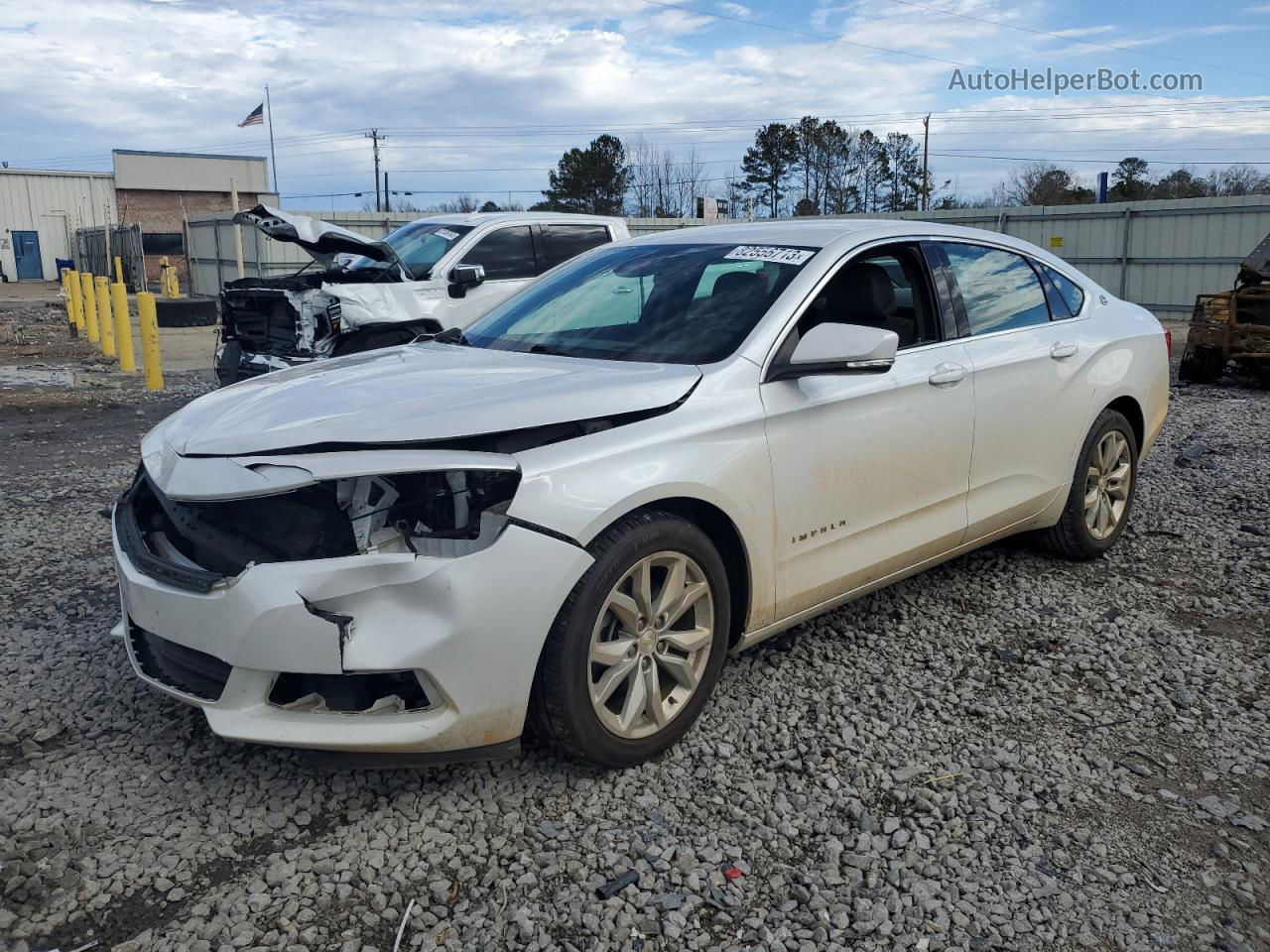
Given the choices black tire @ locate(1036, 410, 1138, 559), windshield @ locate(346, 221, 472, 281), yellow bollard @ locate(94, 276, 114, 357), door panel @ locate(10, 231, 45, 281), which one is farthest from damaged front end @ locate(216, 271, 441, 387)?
door panel @ locate(10, 231, 45, 281)

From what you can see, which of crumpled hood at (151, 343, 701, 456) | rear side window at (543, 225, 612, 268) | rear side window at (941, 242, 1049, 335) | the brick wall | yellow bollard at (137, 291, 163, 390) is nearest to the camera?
crumpled hood at (151, 343, 701, 456)

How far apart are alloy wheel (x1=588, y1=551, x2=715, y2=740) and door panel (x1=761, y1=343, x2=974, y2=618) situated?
1.30ft

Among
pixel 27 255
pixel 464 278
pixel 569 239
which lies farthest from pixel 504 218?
pixel 27 255

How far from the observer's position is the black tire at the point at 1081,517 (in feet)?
16.0

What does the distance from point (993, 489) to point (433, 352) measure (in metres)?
2.38

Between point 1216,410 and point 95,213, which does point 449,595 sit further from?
point 95,213

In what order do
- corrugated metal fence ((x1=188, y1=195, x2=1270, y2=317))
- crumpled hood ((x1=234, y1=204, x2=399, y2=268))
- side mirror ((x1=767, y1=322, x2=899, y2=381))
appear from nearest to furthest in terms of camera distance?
1. side mirror ((x1=767, y1=322, x2=899, y2=381))
2. crumpled hood ((x1=234, y1=204, x2=399, y2=268))
3. corrugated metal fence ((x1=188, y1=195, x2=1270, y2=317))

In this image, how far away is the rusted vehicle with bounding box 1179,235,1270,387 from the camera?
39.1ft

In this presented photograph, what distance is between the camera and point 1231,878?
2660 mm

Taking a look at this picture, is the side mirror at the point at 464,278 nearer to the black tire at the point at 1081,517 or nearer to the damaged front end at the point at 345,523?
the black tire at the point at 1081,517

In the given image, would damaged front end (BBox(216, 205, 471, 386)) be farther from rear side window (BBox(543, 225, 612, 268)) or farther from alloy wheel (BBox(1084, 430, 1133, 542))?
alloy wheel (BBox(1084, 430, 1133, 542))

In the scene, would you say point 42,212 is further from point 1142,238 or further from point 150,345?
point 1142,238

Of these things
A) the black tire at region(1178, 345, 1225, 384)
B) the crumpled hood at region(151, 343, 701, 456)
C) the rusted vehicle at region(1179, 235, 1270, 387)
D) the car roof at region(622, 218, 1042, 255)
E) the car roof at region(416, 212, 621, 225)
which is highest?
the car roof at region(416, 212, 621, 225)

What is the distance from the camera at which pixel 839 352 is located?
3.32m
